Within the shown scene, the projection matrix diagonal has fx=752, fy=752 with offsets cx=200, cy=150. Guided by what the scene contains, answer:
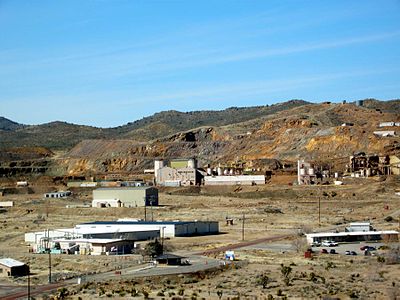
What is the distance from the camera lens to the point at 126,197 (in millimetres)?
81250

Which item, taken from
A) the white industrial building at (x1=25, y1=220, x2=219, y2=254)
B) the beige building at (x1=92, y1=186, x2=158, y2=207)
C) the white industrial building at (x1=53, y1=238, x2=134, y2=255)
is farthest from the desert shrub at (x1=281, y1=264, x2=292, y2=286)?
the beige building at (x1=92, y1=186, x2=158, y2=207)

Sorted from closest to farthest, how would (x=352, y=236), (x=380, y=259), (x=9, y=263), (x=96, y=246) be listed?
(x=9, y=263)
(x=380, y=259)
(x=96, y=246)
(x=352, y=236)

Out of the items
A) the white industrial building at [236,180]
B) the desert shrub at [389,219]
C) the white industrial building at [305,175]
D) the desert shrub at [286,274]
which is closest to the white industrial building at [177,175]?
the white industrial building at [236,180]

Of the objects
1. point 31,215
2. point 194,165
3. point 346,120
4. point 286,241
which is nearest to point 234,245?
point 286,241

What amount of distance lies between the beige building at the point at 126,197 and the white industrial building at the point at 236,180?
2419 cm

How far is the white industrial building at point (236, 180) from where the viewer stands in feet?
341

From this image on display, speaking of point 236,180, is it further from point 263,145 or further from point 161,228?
point 161,228

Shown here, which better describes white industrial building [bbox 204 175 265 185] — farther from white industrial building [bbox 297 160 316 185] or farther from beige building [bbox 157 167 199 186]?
white industrial building [bbox 297 160 316 185]

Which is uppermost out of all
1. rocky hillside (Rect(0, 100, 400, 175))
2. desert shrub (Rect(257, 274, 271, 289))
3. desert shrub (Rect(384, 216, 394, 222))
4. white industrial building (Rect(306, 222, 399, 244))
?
rocky hillside (Rect(0, 100, 400, 175))

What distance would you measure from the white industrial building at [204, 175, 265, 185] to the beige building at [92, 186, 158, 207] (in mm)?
24186

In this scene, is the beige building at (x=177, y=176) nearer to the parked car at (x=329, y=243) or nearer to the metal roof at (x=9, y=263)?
the parked car at (x=329, y=243)

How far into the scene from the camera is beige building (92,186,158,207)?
265 feet

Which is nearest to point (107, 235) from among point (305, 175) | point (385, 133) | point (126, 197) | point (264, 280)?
point (264, 280)

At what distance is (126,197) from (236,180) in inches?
1087
